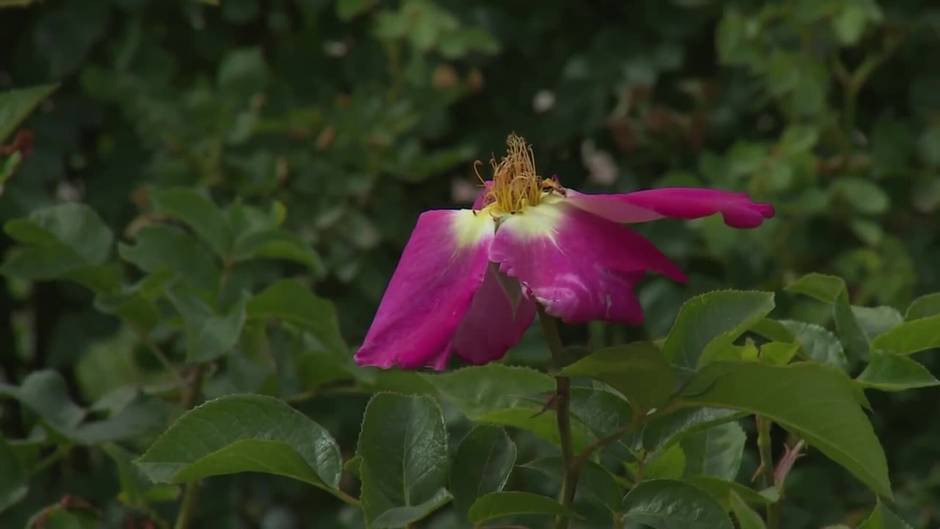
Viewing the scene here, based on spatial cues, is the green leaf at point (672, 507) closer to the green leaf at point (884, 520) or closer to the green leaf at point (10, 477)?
the green leaf at point (884, 520)

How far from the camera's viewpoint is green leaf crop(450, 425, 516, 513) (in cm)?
78

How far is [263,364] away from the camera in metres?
1.26

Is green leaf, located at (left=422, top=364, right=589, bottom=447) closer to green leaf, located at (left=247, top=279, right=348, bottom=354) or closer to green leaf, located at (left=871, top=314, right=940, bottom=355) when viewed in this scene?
green leaf, located at (left=871, top=314, right=940, bottom=355)

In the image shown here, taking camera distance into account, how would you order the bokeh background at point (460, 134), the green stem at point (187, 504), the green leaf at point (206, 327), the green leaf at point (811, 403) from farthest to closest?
1. the bokeh background at point (460, 134)
2. the green leaf at point (206, 327)
3. the green stem at point (187, 504)
4. the green leaf at point (811, 403)

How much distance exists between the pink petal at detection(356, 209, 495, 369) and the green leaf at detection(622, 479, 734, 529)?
134mm

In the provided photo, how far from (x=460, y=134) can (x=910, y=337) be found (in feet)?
5.45

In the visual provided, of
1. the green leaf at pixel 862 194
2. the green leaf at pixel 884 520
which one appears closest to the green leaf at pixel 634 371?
the green leaf at pixel 884 520

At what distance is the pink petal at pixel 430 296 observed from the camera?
0.68 m

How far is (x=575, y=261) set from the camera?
0.70 metres

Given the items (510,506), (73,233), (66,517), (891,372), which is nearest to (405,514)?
(510,506)

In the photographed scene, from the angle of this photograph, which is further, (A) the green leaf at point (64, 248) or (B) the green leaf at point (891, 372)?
(A) the green leaf at point (64, 248)

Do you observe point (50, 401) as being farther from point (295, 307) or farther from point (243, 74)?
point (243, 74)

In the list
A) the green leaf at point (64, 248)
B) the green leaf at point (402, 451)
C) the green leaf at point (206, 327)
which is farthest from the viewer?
the green leaf at point (64, 248)

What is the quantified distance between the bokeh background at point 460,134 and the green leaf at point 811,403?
1.35 m
